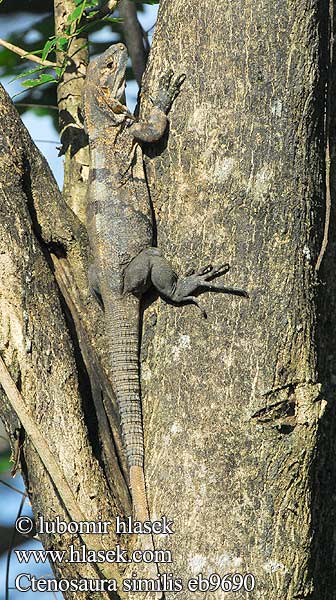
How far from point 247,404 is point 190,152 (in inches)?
44.9

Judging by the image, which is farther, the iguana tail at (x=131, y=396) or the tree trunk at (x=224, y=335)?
the iguana tail at (x=131, y=396)

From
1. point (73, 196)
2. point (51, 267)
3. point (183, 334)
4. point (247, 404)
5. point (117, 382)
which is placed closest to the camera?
point (247, 404)

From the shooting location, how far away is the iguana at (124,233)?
3.65 m

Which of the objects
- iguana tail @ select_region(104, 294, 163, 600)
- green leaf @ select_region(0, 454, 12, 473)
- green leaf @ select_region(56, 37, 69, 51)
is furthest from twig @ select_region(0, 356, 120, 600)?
green leaf @ select_region(0, 454, 12, 473)

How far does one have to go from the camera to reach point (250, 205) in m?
3.48

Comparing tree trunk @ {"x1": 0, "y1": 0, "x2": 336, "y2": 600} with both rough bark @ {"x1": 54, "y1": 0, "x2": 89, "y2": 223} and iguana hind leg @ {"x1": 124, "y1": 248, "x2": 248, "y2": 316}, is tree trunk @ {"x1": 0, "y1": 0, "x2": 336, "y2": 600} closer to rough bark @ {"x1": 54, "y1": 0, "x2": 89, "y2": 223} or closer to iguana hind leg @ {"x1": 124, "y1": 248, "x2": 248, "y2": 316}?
iguana hind leg @ {"x1": 124, "y1": 248, "x2": 248, "y2": 316}

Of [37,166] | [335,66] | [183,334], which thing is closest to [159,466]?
[183,334]

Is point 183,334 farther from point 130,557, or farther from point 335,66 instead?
point 335,66

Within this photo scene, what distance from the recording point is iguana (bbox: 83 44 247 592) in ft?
12.0

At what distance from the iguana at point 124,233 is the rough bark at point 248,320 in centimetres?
8

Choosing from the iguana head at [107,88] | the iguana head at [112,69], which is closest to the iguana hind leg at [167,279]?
the iguana head at [107,88]

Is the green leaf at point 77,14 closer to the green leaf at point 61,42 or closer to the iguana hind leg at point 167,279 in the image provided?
the green leaf at point 61,42

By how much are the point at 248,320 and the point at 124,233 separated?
1.32 metres

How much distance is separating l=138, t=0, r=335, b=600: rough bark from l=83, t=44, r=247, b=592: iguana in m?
0.08
